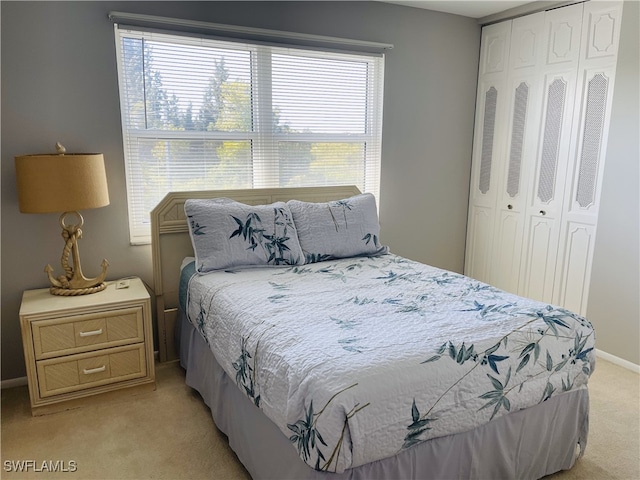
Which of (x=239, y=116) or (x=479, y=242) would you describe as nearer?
(x=239, y=116)

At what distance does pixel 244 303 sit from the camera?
2141 mm

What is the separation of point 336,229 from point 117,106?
1.48m

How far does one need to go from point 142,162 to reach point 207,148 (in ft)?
1.35

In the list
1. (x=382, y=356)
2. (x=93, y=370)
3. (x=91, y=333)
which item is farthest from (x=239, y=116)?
(x=382, y=356)

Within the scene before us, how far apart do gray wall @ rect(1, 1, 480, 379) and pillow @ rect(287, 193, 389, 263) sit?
698mm

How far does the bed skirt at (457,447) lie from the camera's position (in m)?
1.57

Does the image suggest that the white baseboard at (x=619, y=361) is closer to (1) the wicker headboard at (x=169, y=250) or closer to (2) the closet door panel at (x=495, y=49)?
(2) the closet door panel at (x=495, y=49)

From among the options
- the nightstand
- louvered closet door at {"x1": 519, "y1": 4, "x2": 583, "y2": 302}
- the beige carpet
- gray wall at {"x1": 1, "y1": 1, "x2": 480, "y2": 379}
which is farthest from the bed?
louvered closet door at {"x1": 519, "y1": 4, "x2": 583, "y2": 302}

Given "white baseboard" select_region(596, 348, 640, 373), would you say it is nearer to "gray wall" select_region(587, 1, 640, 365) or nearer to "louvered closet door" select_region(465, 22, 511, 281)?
"gray wall" select_region(587, 1, 640, 365)

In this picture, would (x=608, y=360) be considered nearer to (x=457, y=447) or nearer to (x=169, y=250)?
(x=457, y=447)

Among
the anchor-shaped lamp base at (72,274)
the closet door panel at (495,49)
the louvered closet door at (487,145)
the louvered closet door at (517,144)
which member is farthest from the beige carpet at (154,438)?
the closet door panel at (495,49)

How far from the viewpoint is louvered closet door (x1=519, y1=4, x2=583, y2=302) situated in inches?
127

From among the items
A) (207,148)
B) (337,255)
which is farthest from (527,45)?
(207,148)

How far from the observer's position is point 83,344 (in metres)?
2.44
